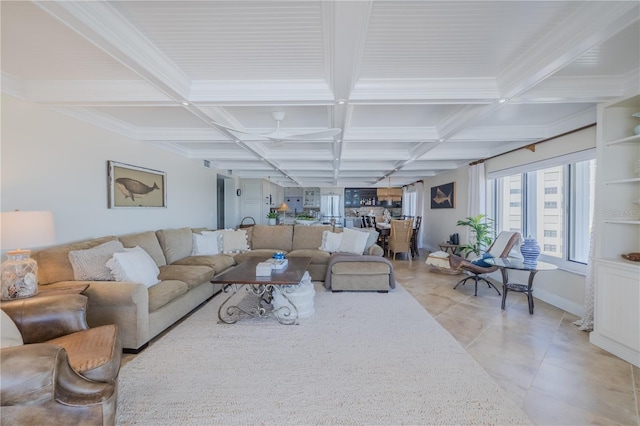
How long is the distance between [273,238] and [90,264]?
10.6 feet

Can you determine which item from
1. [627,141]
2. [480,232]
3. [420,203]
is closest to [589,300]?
[627,141]

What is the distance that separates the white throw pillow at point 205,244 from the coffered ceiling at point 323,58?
7.09ft

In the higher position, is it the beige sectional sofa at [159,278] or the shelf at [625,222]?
the shelf at [625,222]

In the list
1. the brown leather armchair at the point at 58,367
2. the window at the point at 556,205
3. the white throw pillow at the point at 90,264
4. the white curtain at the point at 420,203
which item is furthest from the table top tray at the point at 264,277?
the white curtain at the point at 420,203

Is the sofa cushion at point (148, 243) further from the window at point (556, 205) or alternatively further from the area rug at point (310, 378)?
the window at point (556, 205)

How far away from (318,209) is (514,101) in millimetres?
9657

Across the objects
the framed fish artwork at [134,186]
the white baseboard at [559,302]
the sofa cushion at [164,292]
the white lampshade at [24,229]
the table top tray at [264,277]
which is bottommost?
the white baseboard at [559,302]

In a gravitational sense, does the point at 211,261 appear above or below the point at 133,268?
below

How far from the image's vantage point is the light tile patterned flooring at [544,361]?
1768 mm

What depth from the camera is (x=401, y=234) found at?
6754 mm

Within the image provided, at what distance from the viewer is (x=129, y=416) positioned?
5.49 ft

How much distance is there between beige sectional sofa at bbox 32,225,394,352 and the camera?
238cm

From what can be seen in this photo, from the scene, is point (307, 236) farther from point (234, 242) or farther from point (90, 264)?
point (90, 264)

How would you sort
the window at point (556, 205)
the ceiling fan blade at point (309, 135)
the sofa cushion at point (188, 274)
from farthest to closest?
the window at point (556, 205)
the sofa cushion at point (188, 274)
the ceiling fan blade at point (309, 135)
